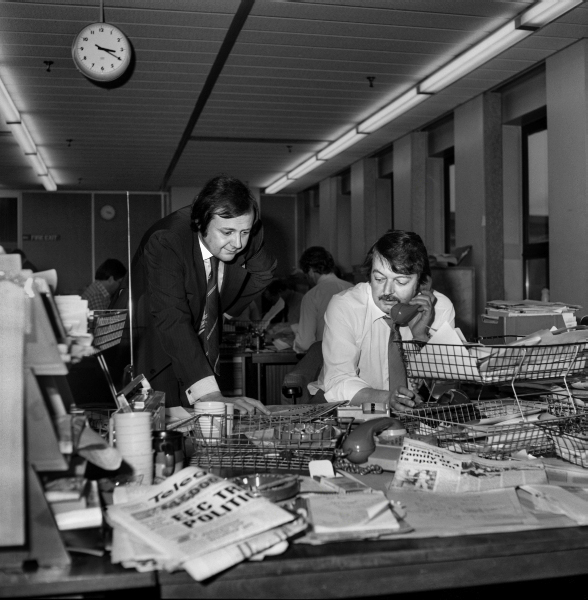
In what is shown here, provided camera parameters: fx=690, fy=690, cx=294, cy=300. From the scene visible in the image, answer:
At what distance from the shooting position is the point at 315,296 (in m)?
5.79

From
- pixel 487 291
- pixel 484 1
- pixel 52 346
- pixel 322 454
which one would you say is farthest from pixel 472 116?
pixel 52 346

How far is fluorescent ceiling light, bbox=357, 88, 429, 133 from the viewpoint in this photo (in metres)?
6.59

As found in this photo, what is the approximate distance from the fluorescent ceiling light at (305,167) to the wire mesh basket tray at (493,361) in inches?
325

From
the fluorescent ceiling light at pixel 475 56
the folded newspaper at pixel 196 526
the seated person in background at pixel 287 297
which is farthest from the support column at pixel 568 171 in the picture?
the folded newspaper at pixel 196 526

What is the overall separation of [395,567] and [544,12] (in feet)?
14.9

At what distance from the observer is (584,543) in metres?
1.13

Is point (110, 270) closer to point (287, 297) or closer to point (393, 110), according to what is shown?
A: point (287, 297)

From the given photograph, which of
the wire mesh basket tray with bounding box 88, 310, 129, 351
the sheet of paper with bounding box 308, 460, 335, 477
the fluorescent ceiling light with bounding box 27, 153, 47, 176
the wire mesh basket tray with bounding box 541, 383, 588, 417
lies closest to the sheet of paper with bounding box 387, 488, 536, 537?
the sheet of paper with bounding box 308, 460, 335, 477

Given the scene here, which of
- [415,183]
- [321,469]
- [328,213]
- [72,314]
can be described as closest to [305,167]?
[328,213]

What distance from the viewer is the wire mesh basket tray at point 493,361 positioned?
1646 millimetres

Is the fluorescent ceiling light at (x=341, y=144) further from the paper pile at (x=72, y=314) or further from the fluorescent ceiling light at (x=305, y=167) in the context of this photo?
the paper pile at (x=72, y=314)

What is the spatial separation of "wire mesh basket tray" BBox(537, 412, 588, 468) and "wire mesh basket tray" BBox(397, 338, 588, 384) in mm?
117

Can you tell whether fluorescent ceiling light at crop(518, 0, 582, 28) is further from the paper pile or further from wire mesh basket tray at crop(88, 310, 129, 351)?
the paper pile

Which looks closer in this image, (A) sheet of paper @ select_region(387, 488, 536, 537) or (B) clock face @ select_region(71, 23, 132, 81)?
(A) sheet of paper @ select_region(387, 488, 536, 537)
